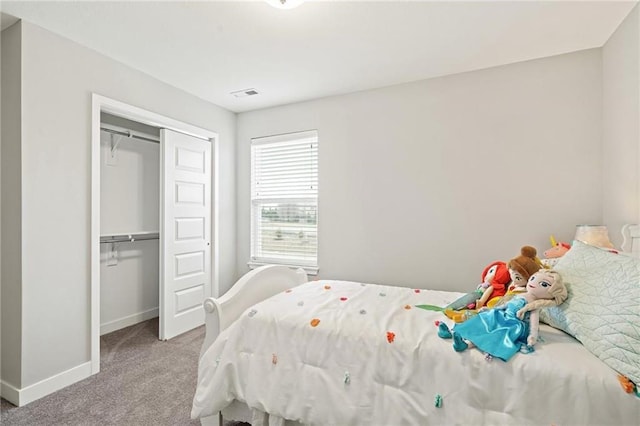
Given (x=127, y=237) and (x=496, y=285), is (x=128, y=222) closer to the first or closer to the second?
(x=127, y=237)

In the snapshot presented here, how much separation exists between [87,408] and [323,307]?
5.55 feet

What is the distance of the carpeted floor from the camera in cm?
199

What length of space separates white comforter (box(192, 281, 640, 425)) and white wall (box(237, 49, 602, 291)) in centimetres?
130

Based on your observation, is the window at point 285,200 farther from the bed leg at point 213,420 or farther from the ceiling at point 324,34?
the bed leg at point 213,420

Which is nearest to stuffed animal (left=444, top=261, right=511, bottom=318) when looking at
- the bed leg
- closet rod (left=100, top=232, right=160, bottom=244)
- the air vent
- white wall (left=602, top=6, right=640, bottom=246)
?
white wall (left=602, top=6, right=640, bottom=246)

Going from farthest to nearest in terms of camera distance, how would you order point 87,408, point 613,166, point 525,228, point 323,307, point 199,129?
1. point 199,129
2. point 525,228
3. point 613,166
4. point 87,408
5. point 323,307

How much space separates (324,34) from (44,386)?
3149mm

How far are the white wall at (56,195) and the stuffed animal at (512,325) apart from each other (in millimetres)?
2597

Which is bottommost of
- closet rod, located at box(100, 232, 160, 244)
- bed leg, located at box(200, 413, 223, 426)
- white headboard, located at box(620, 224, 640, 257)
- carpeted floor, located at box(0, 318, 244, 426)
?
carpeted floor, located at box(0, 318, 244, 426)

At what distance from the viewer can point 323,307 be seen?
187 cm

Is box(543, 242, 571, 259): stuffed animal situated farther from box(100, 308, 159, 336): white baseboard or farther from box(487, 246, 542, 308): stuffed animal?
box(100, 308, 159, 336): white baseboard

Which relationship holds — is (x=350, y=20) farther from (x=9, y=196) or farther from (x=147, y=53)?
(x=9, y=196)

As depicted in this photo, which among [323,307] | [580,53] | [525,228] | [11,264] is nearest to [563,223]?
[525,228]

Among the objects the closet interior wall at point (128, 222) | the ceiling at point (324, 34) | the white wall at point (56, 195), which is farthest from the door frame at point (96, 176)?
the closet interior wall at point (128, 222)
